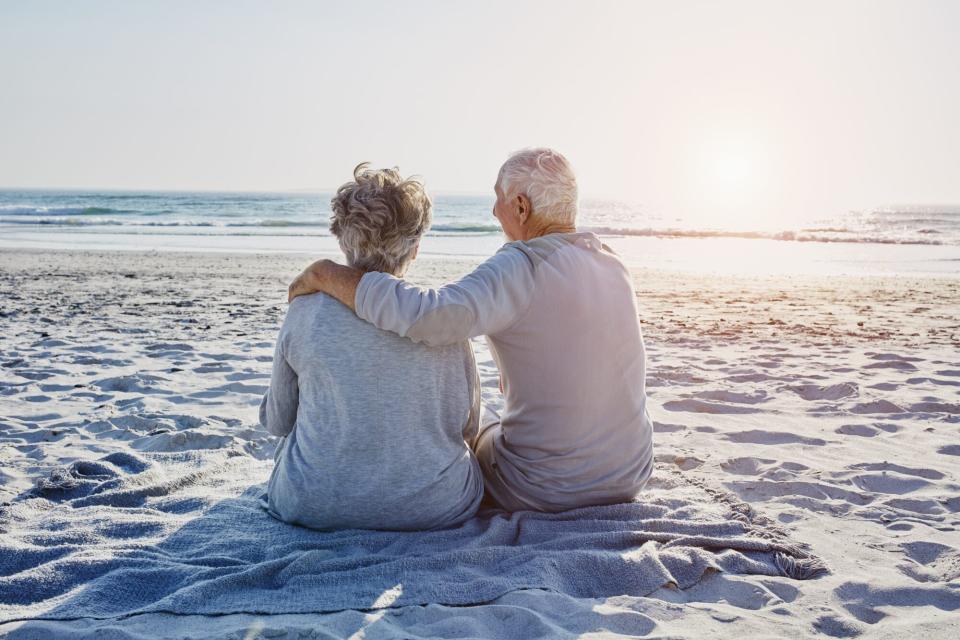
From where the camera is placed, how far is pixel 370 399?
8.25 ft

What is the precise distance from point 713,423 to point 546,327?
7.29ft

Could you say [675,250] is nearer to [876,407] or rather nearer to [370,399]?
[876,407]

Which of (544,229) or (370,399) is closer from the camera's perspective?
(370,399)

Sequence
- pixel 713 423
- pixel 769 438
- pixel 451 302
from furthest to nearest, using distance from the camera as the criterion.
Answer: pixel 713 423
pixel 769 438
pixel 451 302

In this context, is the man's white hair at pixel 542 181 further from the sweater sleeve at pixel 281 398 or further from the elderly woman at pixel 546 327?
the sweater sleeve at pixel 281 398

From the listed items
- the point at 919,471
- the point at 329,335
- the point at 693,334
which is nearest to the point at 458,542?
the point at 329,335

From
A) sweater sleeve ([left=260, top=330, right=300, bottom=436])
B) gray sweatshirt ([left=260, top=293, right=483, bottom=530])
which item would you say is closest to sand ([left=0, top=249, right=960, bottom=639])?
gray sweatshirt ([left=260, top=293, right=483, bottom=530])

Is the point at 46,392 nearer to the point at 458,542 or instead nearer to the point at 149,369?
the point at 149,369

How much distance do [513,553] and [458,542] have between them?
210 millimetres

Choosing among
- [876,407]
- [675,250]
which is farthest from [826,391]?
[675,250]

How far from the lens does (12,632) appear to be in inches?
80.4

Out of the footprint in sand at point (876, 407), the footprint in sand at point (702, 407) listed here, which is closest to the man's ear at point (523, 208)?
the footprint in sand at point (702, 407)

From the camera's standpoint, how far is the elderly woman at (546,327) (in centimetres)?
243

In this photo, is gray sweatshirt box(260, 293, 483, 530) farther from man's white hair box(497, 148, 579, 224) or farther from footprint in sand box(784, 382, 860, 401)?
footprint in sand box(784, 382, 860, 401)
